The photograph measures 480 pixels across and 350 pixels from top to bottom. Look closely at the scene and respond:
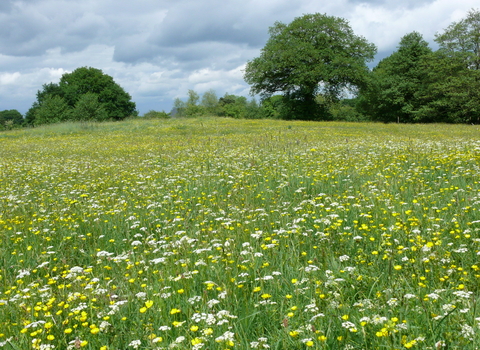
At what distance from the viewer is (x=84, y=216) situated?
20.9 ft

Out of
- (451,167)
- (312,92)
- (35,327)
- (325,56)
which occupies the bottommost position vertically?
(35,327)

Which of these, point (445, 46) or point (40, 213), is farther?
point (445, 46)

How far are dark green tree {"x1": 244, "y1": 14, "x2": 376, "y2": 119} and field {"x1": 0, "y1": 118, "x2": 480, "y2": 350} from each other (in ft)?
137

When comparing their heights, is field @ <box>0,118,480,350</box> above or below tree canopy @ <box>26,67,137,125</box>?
below

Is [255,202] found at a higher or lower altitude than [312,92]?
lower

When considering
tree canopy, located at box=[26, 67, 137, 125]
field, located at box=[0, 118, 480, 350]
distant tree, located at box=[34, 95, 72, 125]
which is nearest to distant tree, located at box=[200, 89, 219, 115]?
tree canopy, located at box=[26, 67, 137, 125]

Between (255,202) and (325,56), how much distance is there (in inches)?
1824

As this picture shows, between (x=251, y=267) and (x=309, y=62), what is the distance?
4858 cm

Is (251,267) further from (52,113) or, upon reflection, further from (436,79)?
(52,113)

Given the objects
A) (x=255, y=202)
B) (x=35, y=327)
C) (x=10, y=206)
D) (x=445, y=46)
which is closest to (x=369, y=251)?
(x=255, y=202)

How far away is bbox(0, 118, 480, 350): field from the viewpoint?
8.99ft

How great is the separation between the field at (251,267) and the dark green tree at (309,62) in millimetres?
41661

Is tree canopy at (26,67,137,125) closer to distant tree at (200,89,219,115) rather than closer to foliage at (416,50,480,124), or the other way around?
distant tree at (200,89,219,115)

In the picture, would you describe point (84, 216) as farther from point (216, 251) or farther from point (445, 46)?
point (445, 46)
